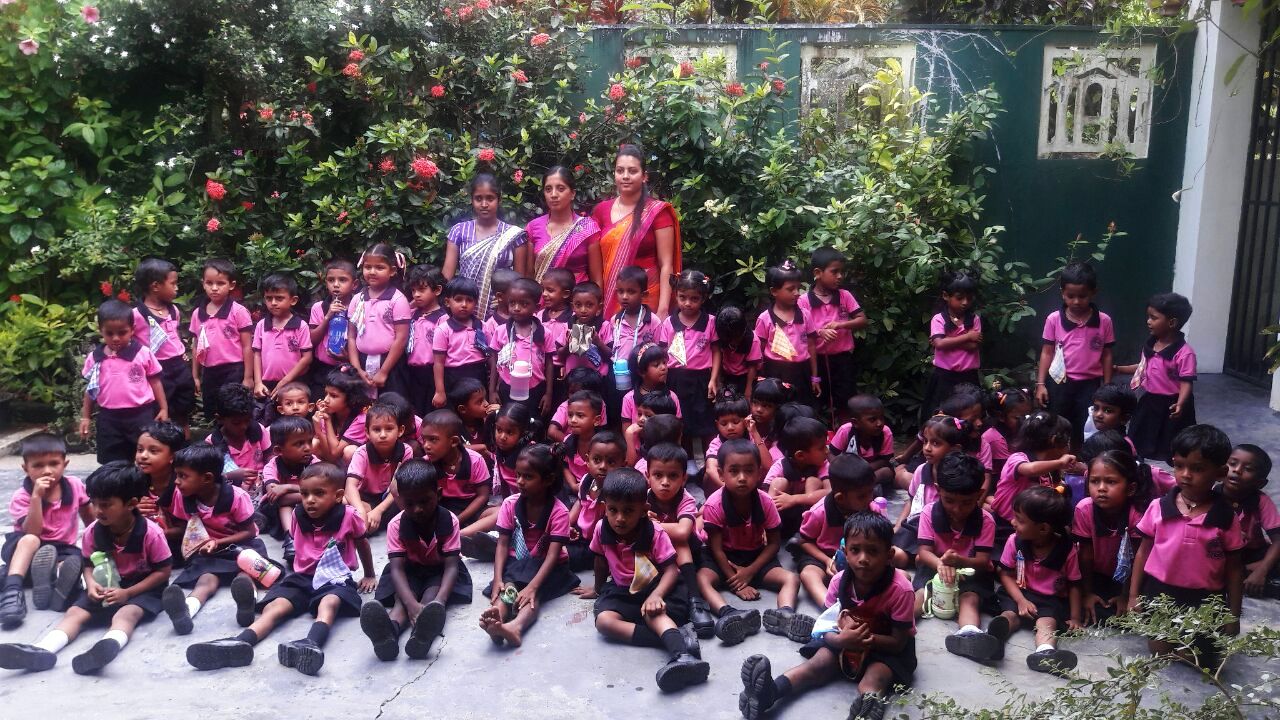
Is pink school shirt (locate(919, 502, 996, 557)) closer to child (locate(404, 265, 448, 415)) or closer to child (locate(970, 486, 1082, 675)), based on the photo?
child (locate(970, 486, 1082, 675))

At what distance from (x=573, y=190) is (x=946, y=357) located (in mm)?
2346

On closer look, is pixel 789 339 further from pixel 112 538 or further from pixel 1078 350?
pixel 112 538

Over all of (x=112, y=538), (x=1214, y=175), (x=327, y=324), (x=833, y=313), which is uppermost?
(x=1214, y=175)

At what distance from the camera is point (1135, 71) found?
711 cm

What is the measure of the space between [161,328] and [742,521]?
3.42 metres

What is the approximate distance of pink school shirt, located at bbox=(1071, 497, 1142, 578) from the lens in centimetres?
411

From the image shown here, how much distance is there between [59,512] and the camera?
4.46 meters

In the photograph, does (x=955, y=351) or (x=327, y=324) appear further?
(x=327, y=324)

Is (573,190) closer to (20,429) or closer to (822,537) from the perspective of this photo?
(822,537)

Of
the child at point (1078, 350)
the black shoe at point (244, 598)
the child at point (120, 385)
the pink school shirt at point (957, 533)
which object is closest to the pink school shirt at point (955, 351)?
the child at point (1078, 350)

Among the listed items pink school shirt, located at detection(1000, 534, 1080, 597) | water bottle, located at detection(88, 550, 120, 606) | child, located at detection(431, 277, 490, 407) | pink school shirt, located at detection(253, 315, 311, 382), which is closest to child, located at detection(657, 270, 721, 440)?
child, located at detection(431, 277, 490, 407)

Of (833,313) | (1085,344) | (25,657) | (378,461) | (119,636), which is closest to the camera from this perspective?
(25,657)

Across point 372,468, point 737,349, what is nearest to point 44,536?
point 372,468

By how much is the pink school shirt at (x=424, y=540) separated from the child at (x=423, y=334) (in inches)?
72.1
